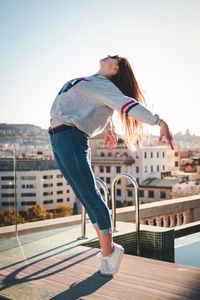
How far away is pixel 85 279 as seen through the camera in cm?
212

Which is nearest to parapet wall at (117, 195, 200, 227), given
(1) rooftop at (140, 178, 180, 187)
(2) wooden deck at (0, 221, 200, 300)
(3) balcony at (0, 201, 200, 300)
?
(3) balcony at (0, 201, 200, 300)

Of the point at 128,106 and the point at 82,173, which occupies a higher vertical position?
the point at 128,106

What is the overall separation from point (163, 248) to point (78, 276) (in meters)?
1.49

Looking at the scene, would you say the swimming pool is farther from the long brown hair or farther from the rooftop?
the rooftop

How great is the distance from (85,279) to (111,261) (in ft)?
0.60

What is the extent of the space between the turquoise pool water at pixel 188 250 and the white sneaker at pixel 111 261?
5.00 ft

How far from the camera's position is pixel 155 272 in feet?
7.27

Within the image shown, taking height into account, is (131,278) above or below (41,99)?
below

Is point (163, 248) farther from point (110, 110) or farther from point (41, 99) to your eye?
point (41, 99)

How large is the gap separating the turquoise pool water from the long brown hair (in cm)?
177

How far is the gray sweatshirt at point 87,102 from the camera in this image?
190cm

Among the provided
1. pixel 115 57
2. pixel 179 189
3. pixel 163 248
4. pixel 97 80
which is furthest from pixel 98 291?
pixel 179 189

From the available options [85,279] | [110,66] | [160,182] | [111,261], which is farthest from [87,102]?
[160,182]

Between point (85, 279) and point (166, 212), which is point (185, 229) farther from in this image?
point (85, 279)
